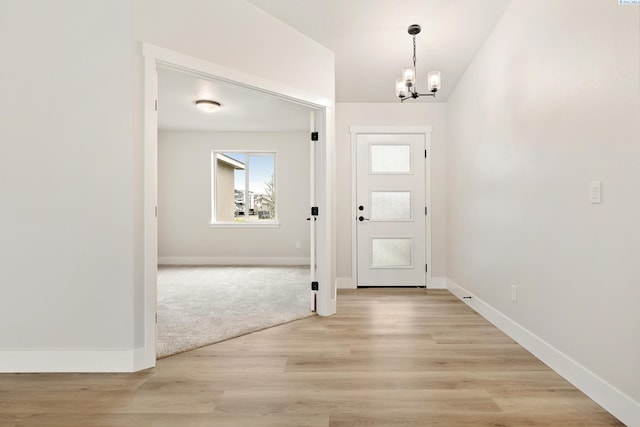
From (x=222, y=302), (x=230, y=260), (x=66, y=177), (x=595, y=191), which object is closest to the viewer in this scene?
(x=595, y=191)

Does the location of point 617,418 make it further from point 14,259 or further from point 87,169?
point 14,259

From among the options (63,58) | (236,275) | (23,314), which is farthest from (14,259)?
(236,275)

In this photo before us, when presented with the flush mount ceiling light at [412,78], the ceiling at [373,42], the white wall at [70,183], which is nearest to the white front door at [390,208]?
the ceiling at [373,42]

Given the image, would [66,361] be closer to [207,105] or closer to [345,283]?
[345,283]

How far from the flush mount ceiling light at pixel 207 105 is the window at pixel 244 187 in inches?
65.1

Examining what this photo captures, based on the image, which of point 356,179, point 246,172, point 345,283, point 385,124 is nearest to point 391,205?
point 356,179

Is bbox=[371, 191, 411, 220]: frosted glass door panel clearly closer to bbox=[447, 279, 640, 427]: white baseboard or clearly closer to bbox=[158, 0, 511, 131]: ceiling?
bbox=[158, 0, 511, 131]: ceiling

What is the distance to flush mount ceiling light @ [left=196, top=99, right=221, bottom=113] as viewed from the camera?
4.79 meters

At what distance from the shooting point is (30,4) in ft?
6.95

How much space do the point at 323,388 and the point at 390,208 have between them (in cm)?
296

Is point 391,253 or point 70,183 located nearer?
point 70,183

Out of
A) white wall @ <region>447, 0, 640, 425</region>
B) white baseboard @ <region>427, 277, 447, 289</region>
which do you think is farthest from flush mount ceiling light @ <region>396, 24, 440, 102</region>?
white baseboard @ <region>427, 277, 447, 289</region>

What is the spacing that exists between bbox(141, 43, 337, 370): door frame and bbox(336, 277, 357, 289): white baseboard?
3.43ft

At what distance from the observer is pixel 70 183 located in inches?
84.5
